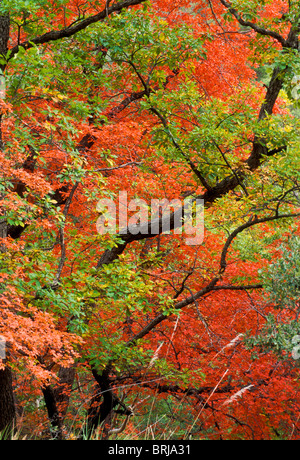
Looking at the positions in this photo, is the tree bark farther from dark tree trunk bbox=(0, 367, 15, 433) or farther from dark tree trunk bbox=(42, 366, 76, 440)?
dark tree trunk bbox=(42, 366, 76, 440)

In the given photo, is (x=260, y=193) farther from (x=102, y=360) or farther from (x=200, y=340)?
(x=102, y=360)

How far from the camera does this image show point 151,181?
30.7ft

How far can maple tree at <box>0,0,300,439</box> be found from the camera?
6324mm

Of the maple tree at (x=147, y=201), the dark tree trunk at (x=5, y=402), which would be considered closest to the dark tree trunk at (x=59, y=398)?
the maple tree at (x=147, y=201)

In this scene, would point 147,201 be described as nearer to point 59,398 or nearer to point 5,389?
point 5,389

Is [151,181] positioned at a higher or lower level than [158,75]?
lower

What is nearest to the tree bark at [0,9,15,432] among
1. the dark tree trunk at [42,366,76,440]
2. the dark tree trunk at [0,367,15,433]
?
the dark tree trunk at [0,367,15,433]

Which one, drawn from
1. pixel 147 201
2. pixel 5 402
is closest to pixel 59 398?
pixel 5 402

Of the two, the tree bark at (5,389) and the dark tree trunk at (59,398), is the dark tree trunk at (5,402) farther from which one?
the dark tree trunk at (59,398)

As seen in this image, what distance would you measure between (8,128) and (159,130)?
3066 millimetres

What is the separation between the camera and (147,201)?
32.9ft

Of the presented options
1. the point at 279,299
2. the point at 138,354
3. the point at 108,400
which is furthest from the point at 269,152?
the point at 108,400

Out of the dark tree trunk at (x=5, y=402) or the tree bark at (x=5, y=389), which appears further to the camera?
the dark tree trunk at (x=5, y=402)

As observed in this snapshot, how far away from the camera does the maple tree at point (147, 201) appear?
6.32 meters
